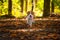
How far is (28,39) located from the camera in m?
9.34

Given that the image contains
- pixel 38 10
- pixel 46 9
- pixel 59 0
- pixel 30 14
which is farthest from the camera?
pixel 38 10

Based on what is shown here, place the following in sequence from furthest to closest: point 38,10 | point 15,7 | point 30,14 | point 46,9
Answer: point 38,10, point 15,7, point 46,9, point 30,14

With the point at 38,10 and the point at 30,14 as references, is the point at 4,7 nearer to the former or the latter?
the point at 38,10

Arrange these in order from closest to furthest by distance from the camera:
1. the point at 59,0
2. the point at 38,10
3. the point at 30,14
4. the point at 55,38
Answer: the point at 55,38, the point at 30,14, the point at 59,0, the point at 38,10

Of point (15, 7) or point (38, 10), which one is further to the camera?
point (38, 10)

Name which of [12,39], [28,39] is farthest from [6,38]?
[28,39]

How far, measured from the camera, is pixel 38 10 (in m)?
40.5

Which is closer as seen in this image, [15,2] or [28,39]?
[28,39]

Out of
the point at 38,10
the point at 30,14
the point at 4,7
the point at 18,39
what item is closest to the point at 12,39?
the point at 18,39

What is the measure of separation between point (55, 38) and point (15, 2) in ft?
96.6

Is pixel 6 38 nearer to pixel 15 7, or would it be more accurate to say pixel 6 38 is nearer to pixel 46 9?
pixel 46 9

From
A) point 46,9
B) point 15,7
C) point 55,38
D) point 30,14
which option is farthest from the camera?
point 15,7

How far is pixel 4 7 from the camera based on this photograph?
33031 millimetres

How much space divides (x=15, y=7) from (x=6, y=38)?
27042 millimetres
